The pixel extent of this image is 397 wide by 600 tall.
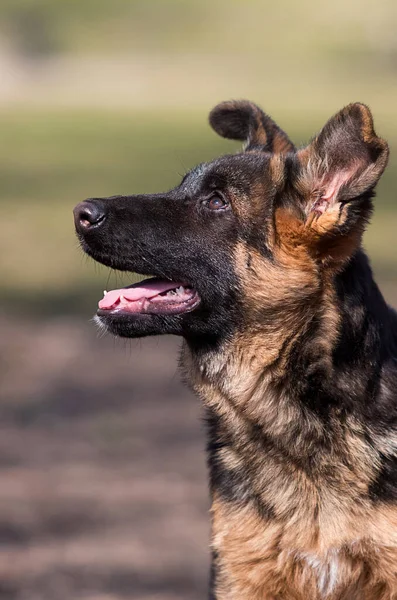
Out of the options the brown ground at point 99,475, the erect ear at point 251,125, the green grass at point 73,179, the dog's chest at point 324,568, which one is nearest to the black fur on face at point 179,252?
the erect ear at point 251,125


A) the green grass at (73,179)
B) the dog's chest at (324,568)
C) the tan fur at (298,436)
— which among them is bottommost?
the green grass at (73,179)

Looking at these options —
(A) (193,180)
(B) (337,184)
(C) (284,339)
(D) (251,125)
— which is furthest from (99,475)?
(B) (337,184)

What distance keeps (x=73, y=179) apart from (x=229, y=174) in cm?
2136

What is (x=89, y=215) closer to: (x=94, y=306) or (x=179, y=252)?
(x=179, y=252)

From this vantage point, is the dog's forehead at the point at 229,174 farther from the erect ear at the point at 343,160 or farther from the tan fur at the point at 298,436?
the erect ear at the point at 343,160

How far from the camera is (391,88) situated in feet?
153

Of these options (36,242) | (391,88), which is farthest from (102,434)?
(391,88)

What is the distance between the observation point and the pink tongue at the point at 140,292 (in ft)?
19.2

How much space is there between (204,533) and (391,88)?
4006cm

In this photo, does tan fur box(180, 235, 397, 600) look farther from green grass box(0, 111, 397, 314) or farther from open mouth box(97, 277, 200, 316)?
green grass box(0, 111, 397, 314)

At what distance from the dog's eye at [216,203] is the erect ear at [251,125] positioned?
74 cm

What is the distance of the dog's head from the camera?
219 inches

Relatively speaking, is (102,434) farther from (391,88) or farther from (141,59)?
(141,59)

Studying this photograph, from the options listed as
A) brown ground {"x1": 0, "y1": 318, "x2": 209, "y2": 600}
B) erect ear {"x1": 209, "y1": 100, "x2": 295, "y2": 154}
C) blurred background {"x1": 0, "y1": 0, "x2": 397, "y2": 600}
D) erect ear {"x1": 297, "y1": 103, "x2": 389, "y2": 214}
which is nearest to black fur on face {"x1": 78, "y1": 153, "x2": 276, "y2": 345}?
erect ear {"x1": 297, "y1": 103, "x2": 389, "y2": 214}
